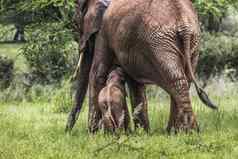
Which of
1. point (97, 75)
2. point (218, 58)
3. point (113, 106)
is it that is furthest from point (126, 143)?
point (218, 58)

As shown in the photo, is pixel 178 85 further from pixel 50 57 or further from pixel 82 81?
pixel 50 57

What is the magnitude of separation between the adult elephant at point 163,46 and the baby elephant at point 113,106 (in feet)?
0.96

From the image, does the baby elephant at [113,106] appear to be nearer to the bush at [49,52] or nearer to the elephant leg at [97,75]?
the elephant leg at [97,75]

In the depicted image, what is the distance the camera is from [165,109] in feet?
44.3

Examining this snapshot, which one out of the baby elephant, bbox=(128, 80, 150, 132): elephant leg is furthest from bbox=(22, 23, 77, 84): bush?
the baby elephant

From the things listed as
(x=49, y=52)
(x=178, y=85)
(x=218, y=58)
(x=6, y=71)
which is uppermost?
(x=49, y=52)

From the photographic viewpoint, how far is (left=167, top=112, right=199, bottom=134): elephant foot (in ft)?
27.1

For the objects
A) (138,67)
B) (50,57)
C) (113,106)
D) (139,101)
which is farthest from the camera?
(50,57)

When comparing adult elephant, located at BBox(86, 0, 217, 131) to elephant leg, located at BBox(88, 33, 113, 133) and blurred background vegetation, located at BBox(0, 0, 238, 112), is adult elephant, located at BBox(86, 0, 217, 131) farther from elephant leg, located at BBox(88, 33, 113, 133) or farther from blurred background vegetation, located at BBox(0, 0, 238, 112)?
blurred background vegetation, located at BBox(0, 0, 238, 112)

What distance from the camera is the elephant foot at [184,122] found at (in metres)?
8.27

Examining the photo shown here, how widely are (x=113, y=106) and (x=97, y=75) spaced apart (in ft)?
3.41

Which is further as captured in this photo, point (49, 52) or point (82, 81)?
point (49, 52)

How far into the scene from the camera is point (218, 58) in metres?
19.3

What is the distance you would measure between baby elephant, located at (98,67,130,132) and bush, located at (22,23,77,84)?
8.36m
